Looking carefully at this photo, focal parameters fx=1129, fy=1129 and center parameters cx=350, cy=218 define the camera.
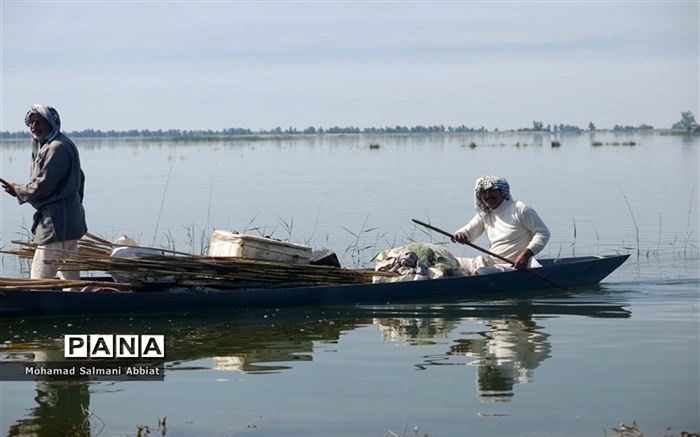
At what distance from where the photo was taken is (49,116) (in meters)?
9.82

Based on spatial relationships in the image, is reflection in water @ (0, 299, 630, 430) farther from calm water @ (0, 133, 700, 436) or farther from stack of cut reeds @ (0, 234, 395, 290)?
stack of cut reeds @ (0, 234, 395, 290)

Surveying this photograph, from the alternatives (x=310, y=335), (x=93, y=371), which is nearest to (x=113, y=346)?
(x=93, y=371)

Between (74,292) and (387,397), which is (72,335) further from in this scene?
(387,397)

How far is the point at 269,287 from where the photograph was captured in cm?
1101

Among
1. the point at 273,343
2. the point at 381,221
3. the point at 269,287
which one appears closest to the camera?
the point at 273,343

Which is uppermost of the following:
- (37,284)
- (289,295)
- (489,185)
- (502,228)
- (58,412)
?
(489,185)

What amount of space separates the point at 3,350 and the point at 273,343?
2.23 meters

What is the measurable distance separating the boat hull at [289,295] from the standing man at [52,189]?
37cm

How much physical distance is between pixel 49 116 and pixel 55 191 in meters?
0.66

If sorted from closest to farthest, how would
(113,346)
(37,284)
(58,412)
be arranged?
(58,412)
(113,346)
(37,284)

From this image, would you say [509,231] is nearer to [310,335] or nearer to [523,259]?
[523,259]

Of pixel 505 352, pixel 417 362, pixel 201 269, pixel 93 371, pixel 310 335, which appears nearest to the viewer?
pixel 93 371

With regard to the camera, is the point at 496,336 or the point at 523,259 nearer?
the point at 496,336

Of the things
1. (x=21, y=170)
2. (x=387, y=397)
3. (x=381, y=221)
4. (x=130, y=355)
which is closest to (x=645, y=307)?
(x=387, y=397)
